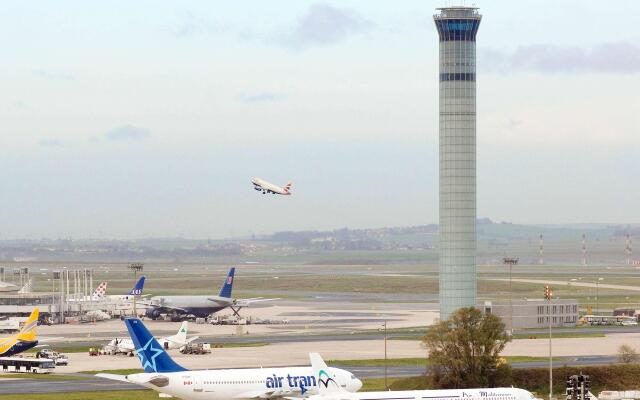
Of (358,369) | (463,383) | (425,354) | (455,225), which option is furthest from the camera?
(455,225)

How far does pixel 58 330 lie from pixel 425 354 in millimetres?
70542

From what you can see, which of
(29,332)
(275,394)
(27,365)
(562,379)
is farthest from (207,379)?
(29,332)

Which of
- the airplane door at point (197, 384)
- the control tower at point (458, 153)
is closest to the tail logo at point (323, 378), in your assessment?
the airplane door at point (197, 384)

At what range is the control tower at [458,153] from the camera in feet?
521

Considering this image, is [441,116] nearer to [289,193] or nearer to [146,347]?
[289,193]

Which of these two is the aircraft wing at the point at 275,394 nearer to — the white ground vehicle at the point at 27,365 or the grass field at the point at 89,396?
the grass field at the point at 89,396

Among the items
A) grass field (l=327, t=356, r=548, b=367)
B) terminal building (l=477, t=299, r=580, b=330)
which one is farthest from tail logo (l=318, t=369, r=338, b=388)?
terminal building (l=477, t=299, r=580, b=330)

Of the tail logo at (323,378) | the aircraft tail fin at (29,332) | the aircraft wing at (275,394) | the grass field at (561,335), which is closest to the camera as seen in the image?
the aircraft wing at (275,394)

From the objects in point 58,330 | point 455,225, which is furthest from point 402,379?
point 58,330

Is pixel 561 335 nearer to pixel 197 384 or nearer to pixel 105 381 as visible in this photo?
pixel 105 381

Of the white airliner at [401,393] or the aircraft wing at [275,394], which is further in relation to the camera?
the aircraft wing at [275,394]

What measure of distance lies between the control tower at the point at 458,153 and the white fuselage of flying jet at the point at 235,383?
6209 cm

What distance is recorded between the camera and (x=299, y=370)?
321 feet

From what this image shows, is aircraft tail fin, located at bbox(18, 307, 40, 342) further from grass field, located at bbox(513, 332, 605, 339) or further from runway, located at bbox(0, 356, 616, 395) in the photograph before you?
grass field, located at bbox(513, 332, 605, 339)
